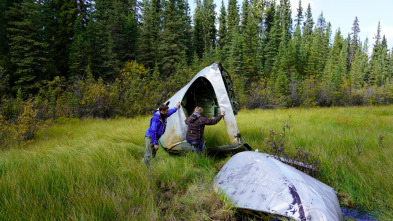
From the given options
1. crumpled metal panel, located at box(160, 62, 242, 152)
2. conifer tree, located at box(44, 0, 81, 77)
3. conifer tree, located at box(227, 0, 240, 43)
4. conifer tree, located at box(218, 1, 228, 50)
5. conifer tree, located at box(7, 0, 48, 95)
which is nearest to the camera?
crumpled metal panel, located at box(160, 62, 242, 152)

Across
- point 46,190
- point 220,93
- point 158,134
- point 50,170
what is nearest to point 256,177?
point 220,93

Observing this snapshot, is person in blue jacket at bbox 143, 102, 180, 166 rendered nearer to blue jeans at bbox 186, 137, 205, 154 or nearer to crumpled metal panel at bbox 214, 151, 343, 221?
blue jeans at bbox 186, 137, 205, 154

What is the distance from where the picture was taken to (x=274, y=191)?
2.28m

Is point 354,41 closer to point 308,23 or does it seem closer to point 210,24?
point 308,23

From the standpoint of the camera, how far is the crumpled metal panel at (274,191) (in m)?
2.01

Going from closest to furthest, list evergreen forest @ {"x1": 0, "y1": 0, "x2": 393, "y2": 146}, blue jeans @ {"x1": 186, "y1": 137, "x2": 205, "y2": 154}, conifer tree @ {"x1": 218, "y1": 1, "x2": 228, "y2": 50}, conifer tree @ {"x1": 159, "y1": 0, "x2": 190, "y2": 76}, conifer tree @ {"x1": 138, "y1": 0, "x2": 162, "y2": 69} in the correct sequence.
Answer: blue jeans @ {"x1": 186, "y1": 137, "x2": 205, "y2": 154}, evergreen forest @ {"x1": 0, "y1": 0, "x2": 393, "y2": 146}, conifer tree @ {"x1": 159, "y1": 0, "x2": 190, "y2": 76}, conifer tree @ {"x1": 138, "y1": 0, "x2": 162, "y2": 69}, conifer tree @ {"x1": 218, "y1": 1, "x2": 228, "y2": 50}

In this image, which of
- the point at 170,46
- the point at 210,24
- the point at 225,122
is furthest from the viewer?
the point at 210,24

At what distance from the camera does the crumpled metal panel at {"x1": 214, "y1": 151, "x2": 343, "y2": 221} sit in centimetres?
201

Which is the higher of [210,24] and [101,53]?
[210,24]

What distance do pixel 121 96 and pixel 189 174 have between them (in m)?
9.05

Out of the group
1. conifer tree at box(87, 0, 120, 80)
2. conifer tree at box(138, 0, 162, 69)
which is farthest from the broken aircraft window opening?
conifer tree at box(138, 0, 162, 69)

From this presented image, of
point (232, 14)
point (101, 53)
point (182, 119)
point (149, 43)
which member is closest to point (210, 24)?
point (232, 14)

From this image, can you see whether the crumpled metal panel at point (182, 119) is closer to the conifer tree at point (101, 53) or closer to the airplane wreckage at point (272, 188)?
the airplane wreckage at point (272, 188)

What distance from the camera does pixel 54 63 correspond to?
67.6 ft
